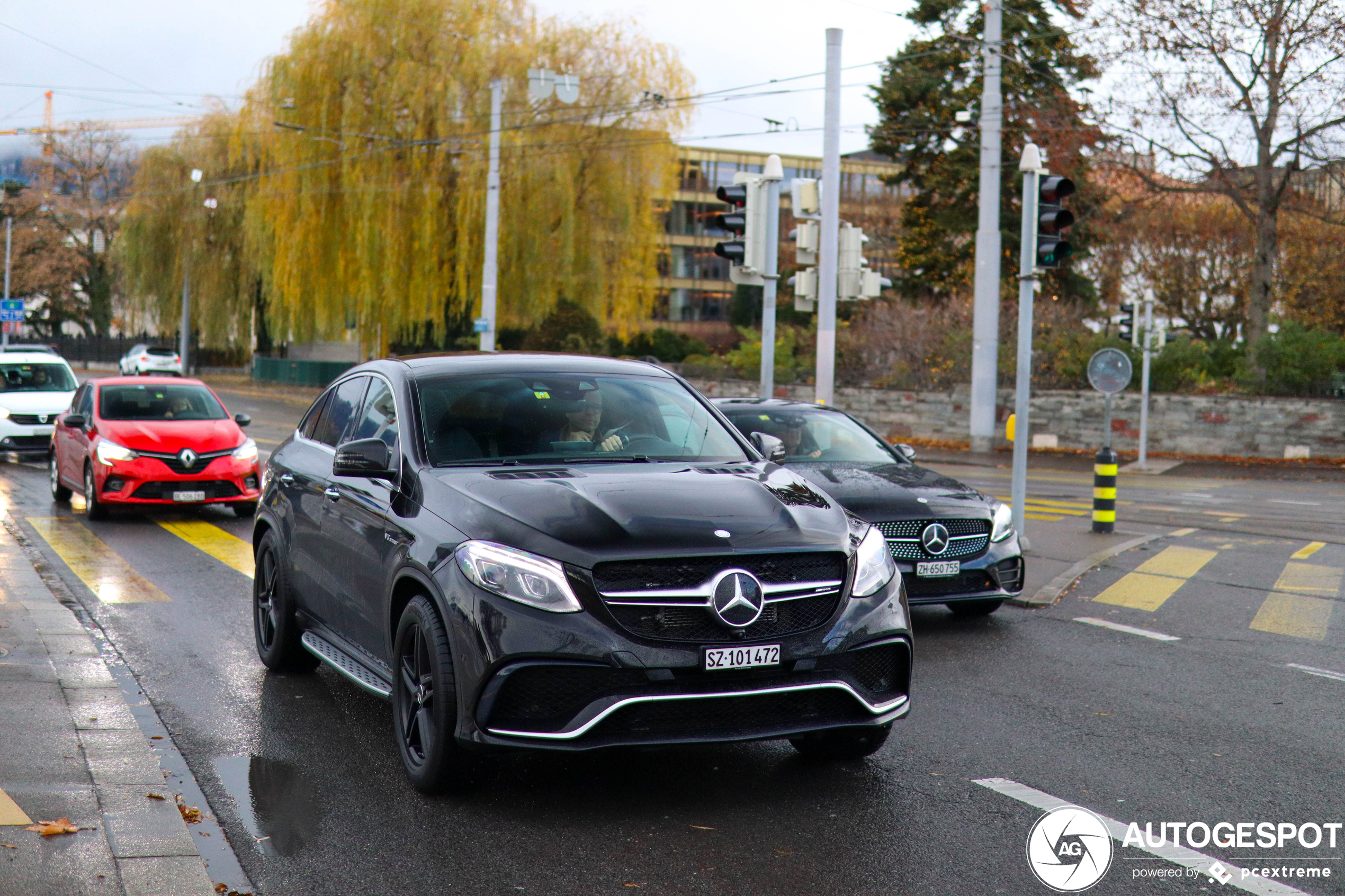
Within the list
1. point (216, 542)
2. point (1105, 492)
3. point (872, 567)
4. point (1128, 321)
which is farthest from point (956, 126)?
point (872, 567)

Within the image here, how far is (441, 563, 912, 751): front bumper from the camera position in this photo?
4781mm

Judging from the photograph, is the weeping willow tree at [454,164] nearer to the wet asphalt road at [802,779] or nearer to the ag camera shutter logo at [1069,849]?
the wet asphalt road at [802,779]

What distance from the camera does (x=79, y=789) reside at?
201 inches

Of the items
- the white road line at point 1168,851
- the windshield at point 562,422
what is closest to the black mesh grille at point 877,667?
the white road line at point 1168,851

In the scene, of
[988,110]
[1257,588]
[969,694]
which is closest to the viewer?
[969,694]

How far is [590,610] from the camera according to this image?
480 centimetres

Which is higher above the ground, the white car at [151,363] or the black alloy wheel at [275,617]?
the white car at [151,363]

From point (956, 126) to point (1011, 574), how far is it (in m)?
32.0

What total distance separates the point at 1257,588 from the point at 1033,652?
4.19 m

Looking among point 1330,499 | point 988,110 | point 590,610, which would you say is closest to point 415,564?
point 590,610

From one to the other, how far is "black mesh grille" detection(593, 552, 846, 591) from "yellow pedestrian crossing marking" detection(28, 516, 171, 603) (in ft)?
20.0

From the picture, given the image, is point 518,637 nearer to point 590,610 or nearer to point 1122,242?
point 590,610

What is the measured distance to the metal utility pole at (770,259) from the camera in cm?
1611

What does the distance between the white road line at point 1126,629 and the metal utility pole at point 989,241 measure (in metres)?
18.8
